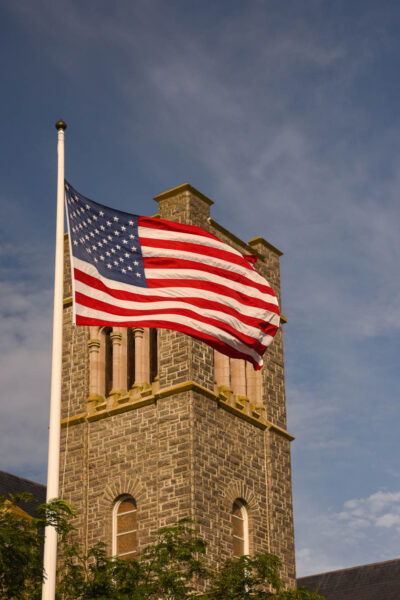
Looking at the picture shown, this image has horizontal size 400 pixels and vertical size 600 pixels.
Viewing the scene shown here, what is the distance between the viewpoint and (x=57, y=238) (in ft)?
55.5

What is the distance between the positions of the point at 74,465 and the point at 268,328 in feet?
44.6

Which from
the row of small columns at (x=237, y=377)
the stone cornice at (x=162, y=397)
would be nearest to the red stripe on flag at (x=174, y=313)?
the stone cornice at (x=162, y=397)

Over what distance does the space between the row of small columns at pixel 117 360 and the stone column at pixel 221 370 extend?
7.66 feet

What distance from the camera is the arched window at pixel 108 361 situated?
1348 inches

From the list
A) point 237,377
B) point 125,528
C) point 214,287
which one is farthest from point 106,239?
point 237,377

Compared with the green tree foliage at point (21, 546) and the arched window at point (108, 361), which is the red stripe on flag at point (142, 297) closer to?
the green tree foliage at point (21, 546)

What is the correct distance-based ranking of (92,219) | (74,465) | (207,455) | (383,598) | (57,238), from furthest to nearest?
(383,598) → (74,465) → (207,455) → (92,219) → (57,238)

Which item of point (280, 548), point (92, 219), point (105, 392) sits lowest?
point (280, 548)

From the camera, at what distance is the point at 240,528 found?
3169 centimetres

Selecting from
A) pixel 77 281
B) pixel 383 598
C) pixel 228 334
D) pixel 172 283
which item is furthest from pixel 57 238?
pixel 383 598

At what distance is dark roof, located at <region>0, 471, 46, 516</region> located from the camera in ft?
117

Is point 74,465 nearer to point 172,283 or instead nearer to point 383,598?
point 172,283

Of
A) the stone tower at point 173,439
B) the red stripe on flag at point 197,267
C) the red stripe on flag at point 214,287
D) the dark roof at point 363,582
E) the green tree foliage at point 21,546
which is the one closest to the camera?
the green tree foliage at point 21,546

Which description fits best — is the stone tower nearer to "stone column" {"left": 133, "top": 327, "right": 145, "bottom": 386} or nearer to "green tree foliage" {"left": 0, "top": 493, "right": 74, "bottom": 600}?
"stone column" {"left": 133, "top": 327, "right": 145, "bottom": 386}
